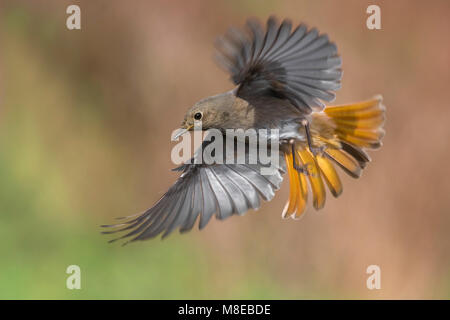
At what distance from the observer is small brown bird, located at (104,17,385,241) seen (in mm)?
2541

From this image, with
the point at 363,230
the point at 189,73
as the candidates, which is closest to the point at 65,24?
the point at 189,73

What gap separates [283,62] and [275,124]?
35cm

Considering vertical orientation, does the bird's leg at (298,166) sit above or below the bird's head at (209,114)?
below

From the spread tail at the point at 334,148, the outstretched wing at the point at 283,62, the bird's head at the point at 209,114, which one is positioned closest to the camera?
the outstretched wing at the point at 283,62

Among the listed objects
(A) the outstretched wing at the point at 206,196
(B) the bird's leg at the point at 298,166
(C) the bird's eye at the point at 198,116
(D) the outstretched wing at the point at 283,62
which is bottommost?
(A) the outstretched wing at the point at 206,196

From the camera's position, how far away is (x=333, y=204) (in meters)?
5.17

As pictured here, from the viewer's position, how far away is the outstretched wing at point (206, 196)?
2.78 m

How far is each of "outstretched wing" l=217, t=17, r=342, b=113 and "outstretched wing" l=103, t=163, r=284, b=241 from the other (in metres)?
0.45

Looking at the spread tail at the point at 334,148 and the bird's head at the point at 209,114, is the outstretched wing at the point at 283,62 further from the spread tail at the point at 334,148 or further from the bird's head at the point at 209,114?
the spread tail at the point at 334,148

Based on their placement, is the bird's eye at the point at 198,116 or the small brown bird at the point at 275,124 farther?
the bird's eye at the point at 198,116

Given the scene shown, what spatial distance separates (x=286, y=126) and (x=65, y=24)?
3239 mm

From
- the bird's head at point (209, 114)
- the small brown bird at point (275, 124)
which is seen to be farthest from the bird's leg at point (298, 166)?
the bird's head at point (209, 114)

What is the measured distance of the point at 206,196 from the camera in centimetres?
301

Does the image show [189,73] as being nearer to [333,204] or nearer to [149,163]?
[149,163]
